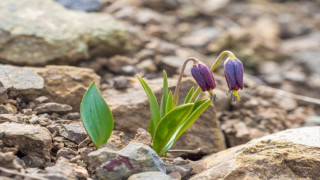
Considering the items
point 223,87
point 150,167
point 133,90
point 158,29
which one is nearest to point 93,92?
point 150,167

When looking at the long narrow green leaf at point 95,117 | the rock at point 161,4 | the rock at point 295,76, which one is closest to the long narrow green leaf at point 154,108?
the long narrow green leaf at point 95,117

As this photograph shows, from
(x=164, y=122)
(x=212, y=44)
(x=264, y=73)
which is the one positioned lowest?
(x=264, y=73)

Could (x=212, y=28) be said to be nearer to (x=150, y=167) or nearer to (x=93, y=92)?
(x=93, y=92)

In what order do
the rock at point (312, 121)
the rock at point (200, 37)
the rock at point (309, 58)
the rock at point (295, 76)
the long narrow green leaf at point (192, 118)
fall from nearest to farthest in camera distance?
the long narrow green leaf at point (192, 118) < the rock at point (312, 121) < the rock at point (200, 37) < the rock at point (295, 76) < the rock at point (309, 58)

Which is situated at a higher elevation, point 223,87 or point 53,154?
point 53,154

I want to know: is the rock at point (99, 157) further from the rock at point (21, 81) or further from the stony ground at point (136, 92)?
the rock at point (21, 81)

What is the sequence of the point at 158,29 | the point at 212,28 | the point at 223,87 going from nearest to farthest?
the point at 223,87 < the point at 158,29 < the point at 212,28
